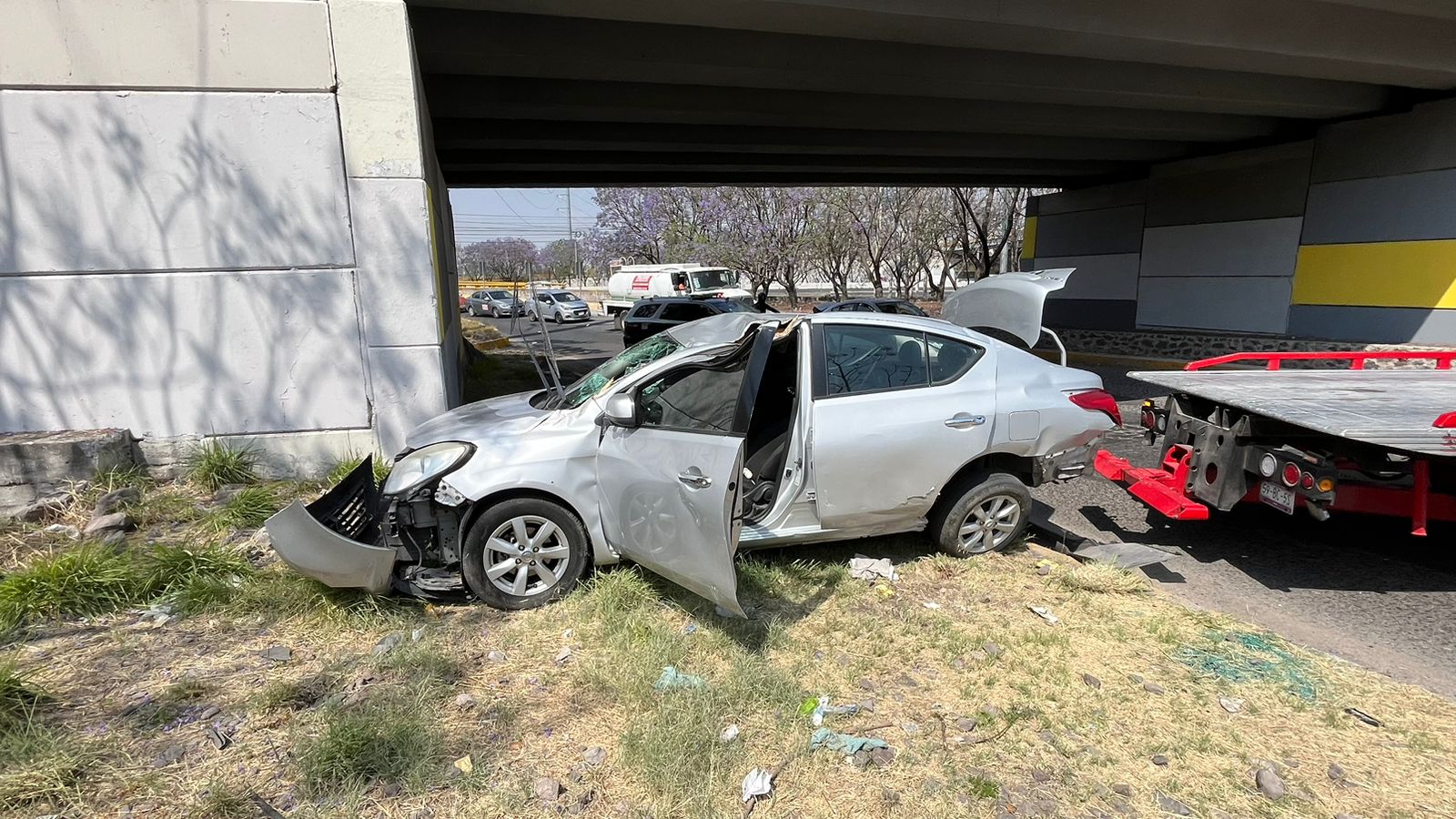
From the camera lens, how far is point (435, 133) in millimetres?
10430

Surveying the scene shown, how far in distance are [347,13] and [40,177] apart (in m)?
2.65

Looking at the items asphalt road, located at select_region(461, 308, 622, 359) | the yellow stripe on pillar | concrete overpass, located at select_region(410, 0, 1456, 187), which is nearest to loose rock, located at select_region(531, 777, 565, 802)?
concrete overpass, located at select_region(410, 0, 1456, 187)

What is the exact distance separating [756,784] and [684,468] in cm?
144

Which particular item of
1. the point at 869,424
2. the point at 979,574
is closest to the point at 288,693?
the point at 869,424

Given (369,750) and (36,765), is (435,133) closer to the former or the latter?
(36,765)

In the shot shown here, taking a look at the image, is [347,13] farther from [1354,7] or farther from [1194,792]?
[1354,7]

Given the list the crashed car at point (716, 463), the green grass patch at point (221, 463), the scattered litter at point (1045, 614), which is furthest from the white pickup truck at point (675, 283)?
the scattered litter at point (1045, 614)

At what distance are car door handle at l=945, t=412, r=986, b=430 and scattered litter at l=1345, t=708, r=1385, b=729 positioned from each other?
2.13 metres

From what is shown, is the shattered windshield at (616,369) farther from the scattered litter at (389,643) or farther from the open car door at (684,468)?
the scattered litter at (389,643)

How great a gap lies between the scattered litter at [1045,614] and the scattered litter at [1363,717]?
1209mm

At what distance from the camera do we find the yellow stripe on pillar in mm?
10695

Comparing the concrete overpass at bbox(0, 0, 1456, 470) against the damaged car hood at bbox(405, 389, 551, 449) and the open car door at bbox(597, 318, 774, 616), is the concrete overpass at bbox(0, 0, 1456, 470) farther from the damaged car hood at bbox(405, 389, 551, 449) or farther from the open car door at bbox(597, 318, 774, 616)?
the open car door at bbox(597, 318, 774, 616)

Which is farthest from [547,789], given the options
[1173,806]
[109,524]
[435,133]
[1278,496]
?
[435,133]

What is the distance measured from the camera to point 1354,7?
309 inches
